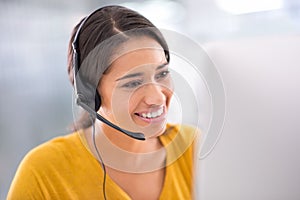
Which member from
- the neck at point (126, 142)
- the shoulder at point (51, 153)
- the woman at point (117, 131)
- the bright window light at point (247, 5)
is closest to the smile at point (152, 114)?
the woman at point (117, 131)

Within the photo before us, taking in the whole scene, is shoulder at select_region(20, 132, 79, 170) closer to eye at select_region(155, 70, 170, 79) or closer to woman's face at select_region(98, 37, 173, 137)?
woman's face at select_region(98, 37, 173, 137)

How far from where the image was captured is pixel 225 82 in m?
0.59

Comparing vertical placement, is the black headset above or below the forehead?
below

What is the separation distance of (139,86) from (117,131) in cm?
25

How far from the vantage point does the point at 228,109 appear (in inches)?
23.0

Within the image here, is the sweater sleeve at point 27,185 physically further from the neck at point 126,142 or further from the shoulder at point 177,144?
the shoulder at point 177,144

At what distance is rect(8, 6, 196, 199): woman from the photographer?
76 centimetres

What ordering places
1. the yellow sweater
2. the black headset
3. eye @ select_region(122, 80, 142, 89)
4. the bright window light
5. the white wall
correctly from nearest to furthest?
the white wall → eye @ select_region(122, 80, 142, 89) → the black headset → the yellow sweater → the bright window light

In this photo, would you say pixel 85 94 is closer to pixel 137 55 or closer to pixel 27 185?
pixel 137 55

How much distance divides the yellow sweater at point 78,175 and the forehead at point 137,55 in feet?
0.75

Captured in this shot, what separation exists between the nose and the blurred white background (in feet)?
0.42

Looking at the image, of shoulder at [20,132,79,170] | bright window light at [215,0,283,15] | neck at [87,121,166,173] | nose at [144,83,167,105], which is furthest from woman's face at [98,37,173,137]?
bright window light at [215,0,283,15]

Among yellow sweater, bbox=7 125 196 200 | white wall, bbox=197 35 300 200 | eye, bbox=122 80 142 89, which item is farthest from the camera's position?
yellow sweater, bbox=7 125 196 200

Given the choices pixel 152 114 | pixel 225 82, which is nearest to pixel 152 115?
pixel 152 114
